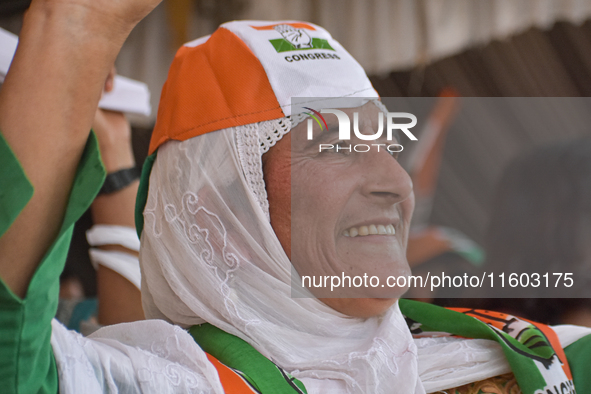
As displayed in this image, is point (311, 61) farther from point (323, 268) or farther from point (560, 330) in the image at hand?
point (560, 330)

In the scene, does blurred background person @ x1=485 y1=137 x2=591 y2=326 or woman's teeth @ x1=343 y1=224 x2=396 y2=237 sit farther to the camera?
blurred background person @ x1=485 y1=137 x2=591 y2=326

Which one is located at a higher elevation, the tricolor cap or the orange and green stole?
the tricolor cap

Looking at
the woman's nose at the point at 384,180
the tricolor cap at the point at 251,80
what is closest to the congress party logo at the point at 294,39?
the tricolor cap at the point at 251,80

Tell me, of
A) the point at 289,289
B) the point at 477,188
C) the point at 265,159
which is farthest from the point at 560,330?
the point at 265,159

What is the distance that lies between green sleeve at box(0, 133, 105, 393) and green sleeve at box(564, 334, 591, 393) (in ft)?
3.79

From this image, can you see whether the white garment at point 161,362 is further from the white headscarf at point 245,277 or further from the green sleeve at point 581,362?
the green sleeve at point 581,362

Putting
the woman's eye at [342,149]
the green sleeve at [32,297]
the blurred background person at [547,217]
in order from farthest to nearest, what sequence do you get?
1. the blurred background person at [547,217]
2. the woman's eye at [342,149]
3. the green sleeve at [32,297]

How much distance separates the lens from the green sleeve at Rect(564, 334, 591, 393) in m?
1.25

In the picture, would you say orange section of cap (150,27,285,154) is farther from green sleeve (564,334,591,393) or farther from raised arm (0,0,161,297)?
green sleeve (564,334,591,393)

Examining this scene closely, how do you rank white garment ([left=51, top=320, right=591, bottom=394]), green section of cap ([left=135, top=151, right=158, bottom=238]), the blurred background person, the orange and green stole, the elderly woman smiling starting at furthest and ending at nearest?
1. the blurred background person
2. green section of cap ([left=135, top=151, right=158, bottom=238])
3. the elderly woman smiling
4. the orange and green stole
5. white garment ([left=51, top=320, right=591, bottom=394])

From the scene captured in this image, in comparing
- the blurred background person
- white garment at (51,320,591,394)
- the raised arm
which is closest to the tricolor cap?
white garment at (51,320,591,394)

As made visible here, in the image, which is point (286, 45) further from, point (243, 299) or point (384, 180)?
point (243, 299)

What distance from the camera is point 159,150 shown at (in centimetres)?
131

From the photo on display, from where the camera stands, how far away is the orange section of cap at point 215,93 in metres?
1.20
